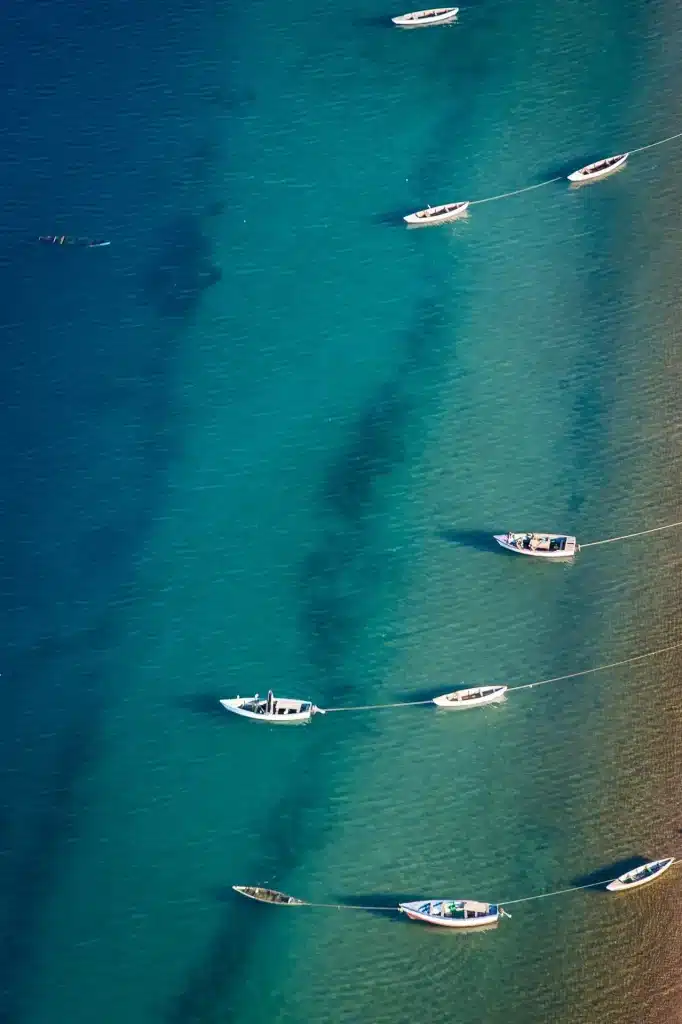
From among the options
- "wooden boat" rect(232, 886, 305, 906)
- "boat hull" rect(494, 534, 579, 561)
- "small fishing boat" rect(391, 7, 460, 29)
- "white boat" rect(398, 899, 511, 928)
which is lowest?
"white boat" rect(398, 899, 511, 928)

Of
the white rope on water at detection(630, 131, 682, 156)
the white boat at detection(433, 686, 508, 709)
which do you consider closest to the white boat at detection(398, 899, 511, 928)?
the white boat at detection(433, 686, 508, 709)

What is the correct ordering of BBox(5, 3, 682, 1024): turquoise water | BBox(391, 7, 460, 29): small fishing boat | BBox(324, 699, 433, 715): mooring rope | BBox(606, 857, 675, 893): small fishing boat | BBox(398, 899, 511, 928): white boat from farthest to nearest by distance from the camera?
BBox(391, 7, 460, 29): small fishing boat
BBox(324, 699, 433, 715): mooring rope
BBox(606, 857, 675, 893): small fishing boat
BBox(5, 3, 682, 1024): turquoise water
BBox(398, 899, 511, 928): white boat

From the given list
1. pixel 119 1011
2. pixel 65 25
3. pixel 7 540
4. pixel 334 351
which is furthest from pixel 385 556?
pixel 65 25

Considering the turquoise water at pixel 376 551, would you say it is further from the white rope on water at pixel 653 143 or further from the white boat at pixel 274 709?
the white boat at pixel 274 709

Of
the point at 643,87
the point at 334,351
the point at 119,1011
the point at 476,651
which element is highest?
the point at 643,87

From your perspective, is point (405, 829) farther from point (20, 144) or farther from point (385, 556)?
point (20, 144)

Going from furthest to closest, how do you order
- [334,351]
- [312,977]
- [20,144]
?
[20,144]
[334,351]
[312,977]

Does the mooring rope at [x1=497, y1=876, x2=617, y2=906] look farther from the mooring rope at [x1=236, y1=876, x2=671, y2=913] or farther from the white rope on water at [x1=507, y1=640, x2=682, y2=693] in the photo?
the white rope on water at [x1=507, y1=640, x2=682, y2=693]
